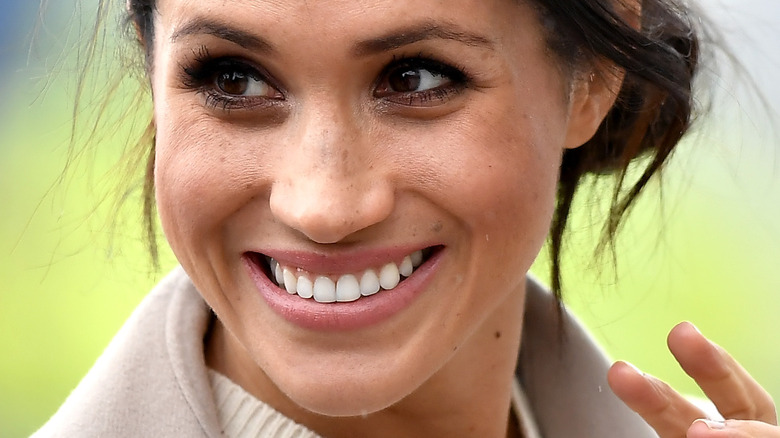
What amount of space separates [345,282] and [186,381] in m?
0.30

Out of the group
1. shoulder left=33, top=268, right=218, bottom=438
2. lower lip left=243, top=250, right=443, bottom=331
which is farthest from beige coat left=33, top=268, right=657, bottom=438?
lower lip left=243, top=250, right=443, bottom=331

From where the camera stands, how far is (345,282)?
3.93ft

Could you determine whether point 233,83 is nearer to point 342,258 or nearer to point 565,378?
point 342,258

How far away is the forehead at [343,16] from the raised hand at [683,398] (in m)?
0.50

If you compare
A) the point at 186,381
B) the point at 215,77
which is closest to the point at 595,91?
the point at 215,77

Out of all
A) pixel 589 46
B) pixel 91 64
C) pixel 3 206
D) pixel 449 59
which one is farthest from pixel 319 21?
pixel 3 206

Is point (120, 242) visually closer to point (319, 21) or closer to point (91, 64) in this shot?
point (91, 64)

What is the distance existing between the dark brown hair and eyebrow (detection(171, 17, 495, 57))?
0.13 metres

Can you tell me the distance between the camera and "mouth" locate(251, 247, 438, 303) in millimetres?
1196

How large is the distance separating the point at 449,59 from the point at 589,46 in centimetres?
23

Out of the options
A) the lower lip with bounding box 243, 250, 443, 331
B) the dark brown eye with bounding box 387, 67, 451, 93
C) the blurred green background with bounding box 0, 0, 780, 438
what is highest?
the dark brown eye with bounding box 387, 67, 451, 93

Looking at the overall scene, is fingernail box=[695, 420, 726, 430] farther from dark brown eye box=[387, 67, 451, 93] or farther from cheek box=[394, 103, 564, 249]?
dark brown eye box=[387, 67, 451, 93]

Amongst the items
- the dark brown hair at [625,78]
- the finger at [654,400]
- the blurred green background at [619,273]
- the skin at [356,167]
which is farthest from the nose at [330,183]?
the blurred green background at [619,273]

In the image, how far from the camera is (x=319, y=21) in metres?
1.09
